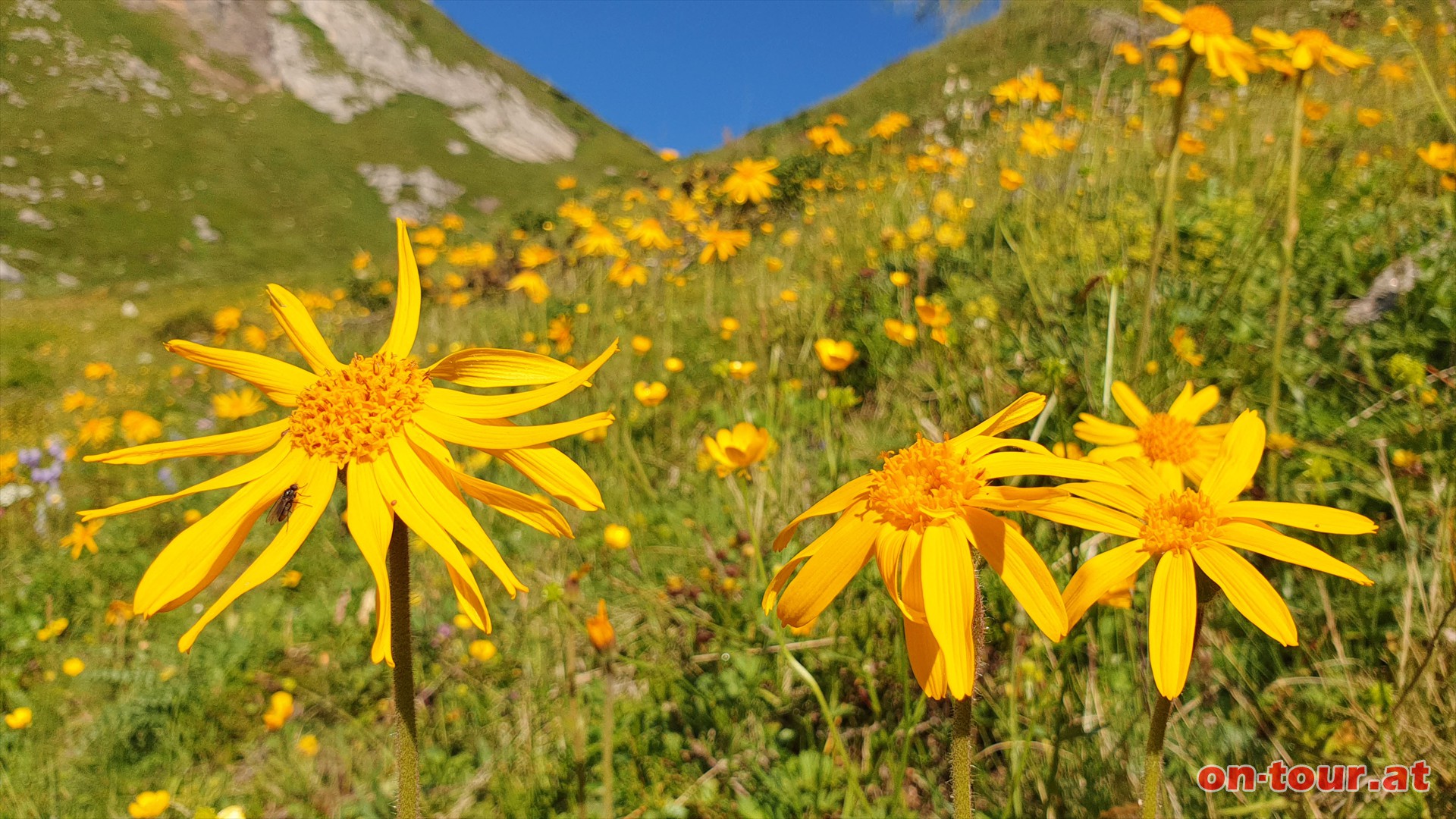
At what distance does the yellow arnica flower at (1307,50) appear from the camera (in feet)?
5.96

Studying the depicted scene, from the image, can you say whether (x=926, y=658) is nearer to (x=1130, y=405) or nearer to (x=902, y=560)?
(x=902, y=560)

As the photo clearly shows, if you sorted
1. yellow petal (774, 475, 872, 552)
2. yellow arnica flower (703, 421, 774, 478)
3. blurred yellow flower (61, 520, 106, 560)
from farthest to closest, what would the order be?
blurred yellow flower (61, 520, 106, 560) < yellow arnica flower (703, 421, 774, 478) < yellow petal (774, 475, 872, 552)

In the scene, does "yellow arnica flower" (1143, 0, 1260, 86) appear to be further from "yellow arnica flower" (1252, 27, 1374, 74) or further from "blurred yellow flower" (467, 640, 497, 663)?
"blurred yellow flower" (467, 640, 497, 663)

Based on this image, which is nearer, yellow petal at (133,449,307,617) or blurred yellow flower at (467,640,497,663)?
yellow petal at (133,449,307,617)

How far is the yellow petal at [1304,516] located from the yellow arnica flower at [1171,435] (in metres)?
0.30

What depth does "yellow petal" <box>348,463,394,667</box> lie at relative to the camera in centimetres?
76

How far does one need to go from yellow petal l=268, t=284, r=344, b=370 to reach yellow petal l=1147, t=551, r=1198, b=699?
3.93ft

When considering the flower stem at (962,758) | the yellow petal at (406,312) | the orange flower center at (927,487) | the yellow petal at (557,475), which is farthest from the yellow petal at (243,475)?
the flower stem at (962,758)

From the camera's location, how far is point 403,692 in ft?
2.74

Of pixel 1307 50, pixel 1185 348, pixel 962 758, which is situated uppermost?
pixel 1307 50

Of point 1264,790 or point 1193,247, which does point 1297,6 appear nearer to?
point 1193,247

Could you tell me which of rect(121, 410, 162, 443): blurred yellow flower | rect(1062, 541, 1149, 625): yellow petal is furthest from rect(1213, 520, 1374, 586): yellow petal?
rect(121, 410, 162, 443): blurred yellow flower

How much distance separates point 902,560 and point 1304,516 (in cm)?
54

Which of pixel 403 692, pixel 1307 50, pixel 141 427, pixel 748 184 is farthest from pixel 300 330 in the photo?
pixel 141 427
